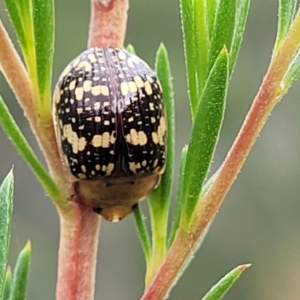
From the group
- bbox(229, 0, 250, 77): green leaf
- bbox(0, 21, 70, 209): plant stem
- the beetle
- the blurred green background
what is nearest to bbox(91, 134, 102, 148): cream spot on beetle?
the beetle

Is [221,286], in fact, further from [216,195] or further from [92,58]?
[92,58]

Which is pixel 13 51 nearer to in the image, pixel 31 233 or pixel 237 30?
pixel 237 30

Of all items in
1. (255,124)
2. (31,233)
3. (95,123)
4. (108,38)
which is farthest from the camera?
(31,233)

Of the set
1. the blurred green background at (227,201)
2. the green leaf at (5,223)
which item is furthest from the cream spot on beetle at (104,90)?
the blurred green background at (227,201)

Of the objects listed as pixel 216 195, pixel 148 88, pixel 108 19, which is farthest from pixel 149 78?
pixel 216 195

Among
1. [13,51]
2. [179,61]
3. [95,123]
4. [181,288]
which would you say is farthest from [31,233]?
[13,51]

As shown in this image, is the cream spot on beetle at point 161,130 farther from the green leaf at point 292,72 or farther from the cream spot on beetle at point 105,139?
the green leaf at point 292,72
